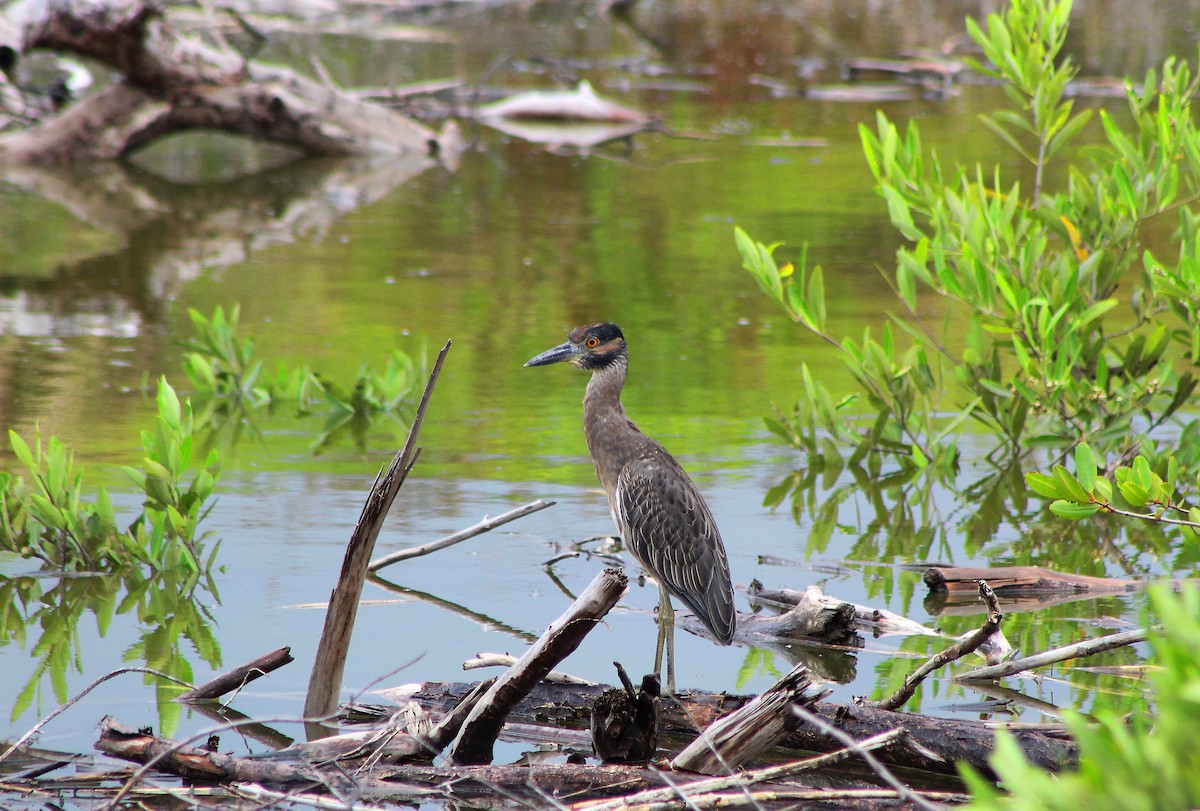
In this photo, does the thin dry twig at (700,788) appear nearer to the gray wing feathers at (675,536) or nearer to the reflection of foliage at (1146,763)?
the gray wing feathers at (675,536)

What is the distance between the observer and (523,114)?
21797 mm

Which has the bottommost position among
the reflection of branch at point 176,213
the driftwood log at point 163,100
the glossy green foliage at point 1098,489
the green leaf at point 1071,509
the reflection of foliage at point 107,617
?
the reflection of foliage at point 107,617

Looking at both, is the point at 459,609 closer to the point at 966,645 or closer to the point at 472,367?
the point at 966,645

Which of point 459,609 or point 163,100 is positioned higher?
point 163,100

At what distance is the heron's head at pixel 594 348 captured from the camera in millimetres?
6203

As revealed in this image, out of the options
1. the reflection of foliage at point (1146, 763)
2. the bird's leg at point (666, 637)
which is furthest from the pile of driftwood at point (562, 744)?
the reflection of foliage at point (1146, 763)

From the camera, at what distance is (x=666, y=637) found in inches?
207

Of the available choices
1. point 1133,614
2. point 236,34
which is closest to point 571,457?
point 1133,614

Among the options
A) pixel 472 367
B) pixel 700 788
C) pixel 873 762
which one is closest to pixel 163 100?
pixel 472 367

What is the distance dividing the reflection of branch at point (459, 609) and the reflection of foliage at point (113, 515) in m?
0.74

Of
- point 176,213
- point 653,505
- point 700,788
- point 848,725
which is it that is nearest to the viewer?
point 700,788

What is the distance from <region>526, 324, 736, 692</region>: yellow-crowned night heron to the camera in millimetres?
5344

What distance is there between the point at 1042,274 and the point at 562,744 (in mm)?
3649

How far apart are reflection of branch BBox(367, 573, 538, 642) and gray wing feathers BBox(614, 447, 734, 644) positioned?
543 millimetres
